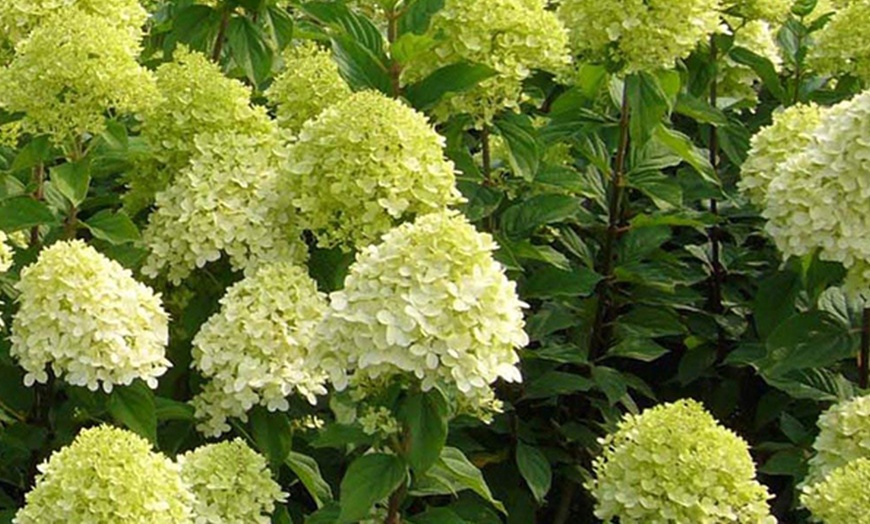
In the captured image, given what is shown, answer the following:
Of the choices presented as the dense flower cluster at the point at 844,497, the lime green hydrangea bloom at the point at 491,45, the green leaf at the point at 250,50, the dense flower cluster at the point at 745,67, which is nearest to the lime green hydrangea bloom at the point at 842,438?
the dense flower cluster at the point at 844,497

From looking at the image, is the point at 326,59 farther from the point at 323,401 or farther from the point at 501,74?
the point at 323,401

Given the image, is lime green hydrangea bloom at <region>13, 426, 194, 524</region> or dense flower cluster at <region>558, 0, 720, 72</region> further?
dense flower cluster at <region>558, 0, 720, 72</region>

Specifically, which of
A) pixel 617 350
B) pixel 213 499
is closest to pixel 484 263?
pixel 213 499

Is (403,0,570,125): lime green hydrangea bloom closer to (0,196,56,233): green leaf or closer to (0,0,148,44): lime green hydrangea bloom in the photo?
(0,0,148,44): lime green hydrangea bloom

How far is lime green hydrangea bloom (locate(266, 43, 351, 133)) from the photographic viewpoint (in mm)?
3572

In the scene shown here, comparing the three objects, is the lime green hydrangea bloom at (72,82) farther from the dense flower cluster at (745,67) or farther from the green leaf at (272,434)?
the dense flower cluster at (745,67)

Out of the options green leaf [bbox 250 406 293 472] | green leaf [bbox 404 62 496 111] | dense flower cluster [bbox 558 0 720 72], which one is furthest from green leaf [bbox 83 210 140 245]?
dense flower cluster [bbox 558 0 720 72]

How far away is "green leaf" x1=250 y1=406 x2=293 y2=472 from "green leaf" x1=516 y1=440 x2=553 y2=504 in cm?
66

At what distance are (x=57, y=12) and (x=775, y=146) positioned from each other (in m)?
1.88

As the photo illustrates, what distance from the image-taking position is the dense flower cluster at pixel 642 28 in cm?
345

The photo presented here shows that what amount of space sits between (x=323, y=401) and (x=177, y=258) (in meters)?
0.49

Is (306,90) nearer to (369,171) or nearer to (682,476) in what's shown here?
(369,171)

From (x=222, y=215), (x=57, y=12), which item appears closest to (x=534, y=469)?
(x=222, y=215)

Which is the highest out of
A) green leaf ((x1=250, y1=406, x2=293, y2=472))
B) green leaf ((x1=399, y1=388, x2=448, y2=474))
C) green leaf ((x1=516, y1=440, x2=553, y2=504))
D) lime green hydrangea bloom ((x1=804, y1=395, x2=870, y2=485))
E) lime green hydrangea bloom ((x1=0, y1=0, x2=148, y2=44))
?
lime green hydrangea bloom ((x1=0, y1=0, x2=148, y2=44))
